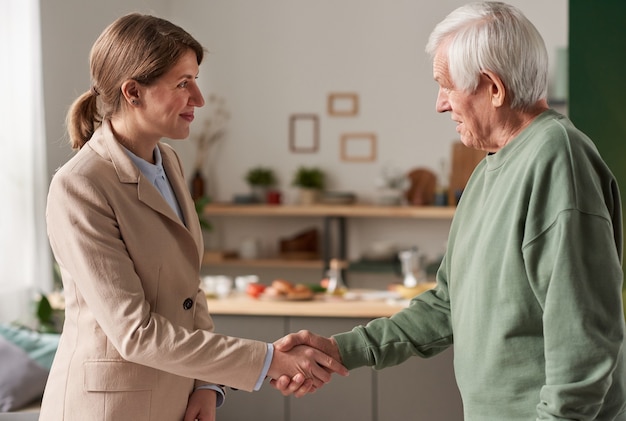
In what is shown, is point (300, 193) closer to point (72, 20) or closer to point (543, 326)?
point (72, 20)

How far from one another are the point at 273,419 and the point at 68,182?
229cm

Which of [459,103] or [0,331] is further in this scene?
[0,331]

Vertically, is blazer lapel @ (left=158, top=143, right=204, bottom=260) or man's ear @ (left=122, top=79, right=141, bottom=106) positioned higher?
man's ear @ (left=122, top=79, right=141, bottom=106)

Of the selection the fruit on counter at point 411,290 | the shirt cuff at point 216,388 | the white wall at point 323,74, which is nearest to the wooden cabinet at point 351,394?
the fruit on counter at point 411,290

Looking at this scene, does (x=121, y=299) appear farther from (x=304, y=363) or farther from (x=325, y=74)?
(x=325, y=74)

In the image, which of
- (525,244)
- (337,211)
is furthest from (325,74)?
(525,244)

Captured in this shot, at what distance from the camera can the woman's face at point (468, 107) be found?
1659 mm

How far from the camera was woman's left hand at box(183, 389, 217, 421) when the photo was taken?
190 cm

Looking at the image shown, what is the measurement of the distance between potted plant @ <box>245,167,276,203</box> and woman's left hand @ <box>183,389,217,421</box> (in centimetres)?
507

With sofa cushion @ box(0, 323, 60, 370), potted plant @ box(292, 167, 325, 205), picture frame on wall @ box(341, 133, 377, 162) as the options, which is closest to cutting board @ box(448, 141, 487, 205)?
picture frame on wall @ box(341, 133, 377, 162)

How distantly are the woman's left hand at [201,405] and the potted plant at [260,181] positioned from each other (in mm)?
5068

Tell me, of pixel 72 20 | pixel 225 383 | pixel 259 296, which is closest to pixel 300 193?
pixel 72 20

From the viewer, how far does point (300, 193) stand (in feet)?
22.5

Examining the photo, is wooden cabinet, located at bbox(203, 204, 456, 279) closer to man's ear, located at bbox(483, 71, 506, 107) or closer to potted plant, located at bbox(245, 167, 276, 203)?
potted plant, located at bbox(245, 167, 276, 203)
